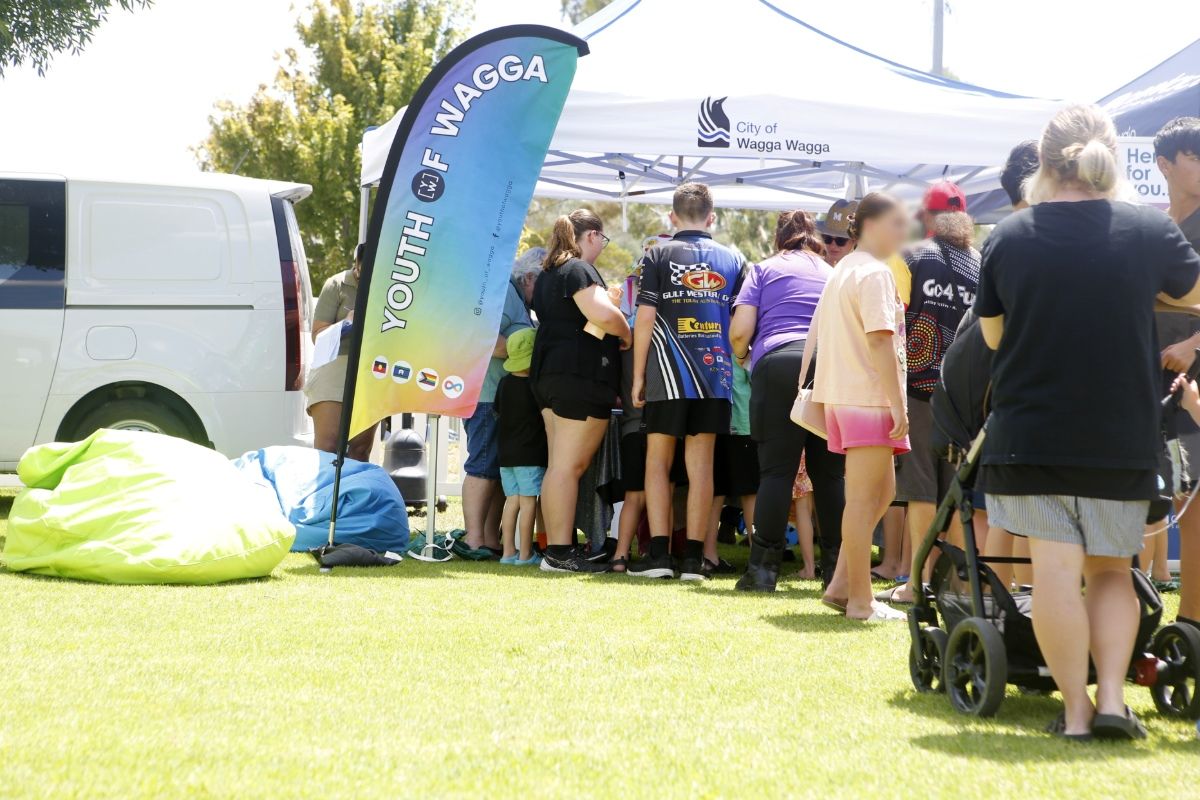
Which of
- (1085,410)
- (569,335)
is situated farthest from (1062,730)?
(569,335)

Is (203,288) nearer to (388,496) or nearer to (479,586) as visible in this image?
(388,496)

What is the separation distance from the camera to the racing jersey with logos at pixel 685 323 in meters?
6.80

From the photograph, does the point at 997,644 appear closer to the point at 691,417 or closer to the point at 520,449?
the point at 691,417

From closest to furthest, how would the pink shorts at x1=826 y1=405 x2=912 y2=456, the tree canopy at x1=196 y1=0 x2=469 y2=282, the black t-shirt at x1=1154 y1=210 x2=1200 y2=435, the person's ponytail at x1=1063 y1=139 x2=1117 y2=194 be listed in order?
the person's ponytail at x1=1063 y1=139 x2=1117 y2=194, the black t-shirt at x1=1154 y1=210 x2=1200 y2=435, the pink shorts at x1=826 y1=405 x2=912 y2=456, the tree canopy at x1=196 y1=0 x2=469 y2=282

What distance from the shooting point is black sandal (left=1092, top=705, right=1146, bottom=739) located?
3369 mm

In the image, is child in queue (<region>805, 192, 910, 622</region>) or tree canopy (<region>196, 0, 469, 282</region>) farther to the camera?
tree canopy (<region>196, 0, 469, 282</region>)

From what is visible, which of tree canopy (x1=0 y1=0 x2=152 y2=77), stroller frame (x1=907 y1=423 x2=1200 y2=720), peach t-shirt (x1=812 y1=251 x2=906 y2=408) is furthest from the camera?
tree canopy (x1=0 y1=0 x2=152 y2=77)

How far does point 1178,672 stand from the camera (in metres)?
3.71

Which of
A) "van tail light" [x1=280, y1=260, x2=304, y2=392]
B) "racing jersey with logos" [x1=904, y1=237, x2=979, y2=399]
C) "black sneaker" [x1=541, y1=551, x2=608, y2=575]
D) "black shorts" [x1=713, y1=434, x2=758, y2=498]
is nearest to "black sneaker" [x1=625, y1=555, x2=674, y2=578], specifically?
Result: "black sneaker" [x1=541, y1=551, x2=608, y2=575]

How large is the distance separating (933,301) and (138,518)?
3.78 m

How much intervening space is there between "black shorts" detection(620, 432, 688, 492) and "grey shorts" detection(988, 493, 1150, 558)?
147 inches

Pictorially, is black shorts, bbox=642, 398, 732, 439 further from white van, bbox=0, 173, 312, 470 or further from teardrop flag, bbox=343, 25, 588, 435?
white van, bbox=0, 173, 312, 470

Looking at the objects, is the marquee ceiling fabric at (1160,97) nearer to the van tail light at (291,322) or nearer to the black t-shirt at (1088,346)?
the van tail light at (291,322)

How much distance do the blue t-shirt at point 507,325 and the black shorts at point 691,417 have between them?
120 cm
